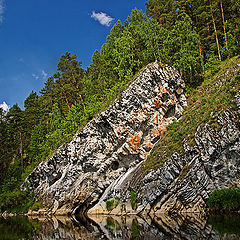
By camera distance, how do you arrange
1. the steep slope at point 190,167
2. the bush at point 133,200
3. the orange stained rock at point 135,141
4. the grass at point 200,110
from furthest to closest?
the orange stained rock at point 135,141 → the bush at point 133,200 → the grass at point 200,110 → the steep slope at point 190,167

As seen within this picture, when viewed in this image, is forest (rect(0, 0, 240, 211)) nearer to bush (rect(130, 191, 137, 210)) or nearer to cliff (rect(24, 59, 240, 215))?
cliff (rect(24, 59, 240, 215))

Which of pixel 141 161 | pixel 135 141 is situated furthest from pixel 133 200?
pixel 135 141

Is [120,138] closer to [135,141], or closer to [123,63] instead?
[135,141]

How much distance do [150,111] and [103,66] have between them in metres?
19.7

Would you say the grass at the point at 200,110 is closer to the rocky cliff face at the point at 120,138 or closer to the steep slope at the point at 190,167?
the steep slope at the point at 190,167

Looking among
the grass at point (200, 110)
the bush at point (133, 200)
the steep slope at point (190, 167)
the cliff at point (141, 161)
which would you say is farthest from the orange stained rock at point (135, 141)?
the bush at point (133, 200)

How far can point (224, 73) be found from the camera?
28203 millimetres

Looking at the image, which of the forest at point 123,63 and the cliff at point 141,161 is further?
the forest at point 123,63

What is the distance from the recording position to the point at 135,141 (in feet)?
91.4

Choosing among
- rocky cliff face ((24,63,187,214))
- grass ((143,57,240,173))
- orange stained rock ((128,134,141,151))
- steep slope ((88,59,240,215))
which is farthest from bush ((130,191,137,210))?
orange stained rock ((128,134,141,151))

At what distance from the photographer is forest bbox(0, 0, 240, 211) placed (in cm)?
3366

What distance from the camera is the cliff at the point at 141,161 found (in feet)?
60.9

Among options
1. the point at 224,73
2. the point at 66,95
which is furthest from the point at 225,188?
the point at 66,95

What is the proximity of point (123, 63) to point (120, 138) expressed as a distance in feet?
→ 49.1
